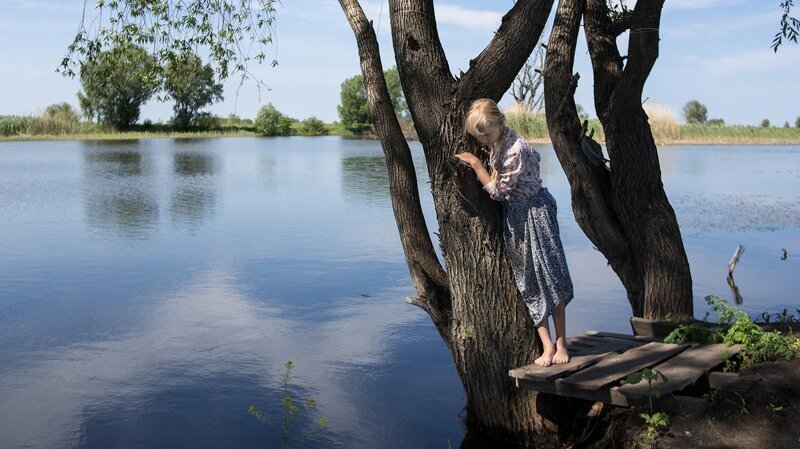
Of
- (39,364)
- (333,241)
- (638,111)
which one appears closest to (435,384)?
(638,111)

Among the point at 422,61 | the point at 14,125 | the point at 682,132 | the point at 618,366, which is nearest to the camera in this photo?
the point at 618,366

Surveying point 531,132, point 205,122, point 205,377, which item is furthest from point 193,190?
point 205,122

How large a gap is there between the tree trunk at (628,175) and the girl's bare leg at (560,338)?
1.40 m

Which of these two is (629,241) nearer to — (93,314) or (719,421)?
(719,421)

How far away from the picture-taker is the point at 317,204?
18250 mm

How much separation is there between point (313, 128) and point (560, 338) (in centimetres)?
7069

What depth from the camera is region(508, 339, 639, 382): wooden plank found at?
15.5 ft

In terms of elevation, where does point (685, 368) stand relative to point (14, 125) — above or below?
below

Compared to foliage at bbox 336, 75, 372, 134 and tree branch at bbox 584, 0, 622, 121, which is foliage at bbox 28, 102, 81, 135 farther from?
tree branch at bbox 584, 0, 622, 121

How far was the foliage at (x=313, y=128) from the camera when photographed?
243 feet

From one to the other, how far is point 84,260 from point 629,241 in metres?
8.32

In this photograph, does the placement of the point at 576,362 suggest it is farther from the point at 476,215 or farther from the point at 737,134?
the point at 737,134

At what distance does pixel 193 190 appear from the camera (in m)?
20.8

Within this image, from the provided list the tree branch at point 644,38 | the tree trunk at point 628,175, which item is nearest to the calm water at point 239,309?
the tree trunk at point 628,175
